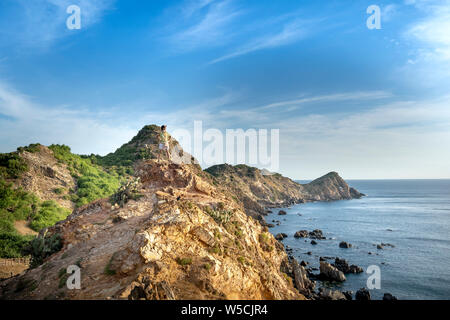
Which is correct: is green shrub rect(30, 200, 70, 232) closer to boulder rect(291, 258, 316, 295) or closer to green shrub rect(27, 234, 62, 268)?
green shrub rect(27, 234, 62, 268)

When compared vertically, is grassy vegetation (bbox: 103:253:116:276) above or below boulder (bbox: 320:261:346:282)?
above

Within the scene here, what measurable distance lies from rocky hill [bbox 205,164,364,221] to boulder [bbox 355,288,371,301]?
60139 millimetres

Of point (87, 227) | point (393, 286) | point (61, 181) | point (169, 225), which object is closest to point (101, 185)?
point (61, 181)

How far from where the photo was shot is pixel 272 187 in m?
133

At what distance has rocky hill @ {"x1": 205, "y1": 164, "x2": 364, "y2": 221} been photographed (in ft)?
358

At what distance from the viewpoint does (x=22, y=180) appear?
34.9 meters

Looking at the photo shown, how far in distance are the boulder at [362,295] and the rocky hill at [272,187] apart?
60.1 meters

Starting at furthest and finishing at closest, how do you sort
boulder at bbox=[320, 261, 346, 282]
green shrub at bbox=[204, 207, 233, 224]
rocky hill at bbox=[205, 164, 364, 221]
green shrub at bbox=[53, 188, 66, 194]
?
rocky hill at bbox=[205, 164, 364, 221] → green shrub at bbox=[53, 188, 66, 194] → boulder at bbox=[320, 261, 346, 282] → green shrub at bbox=[204, 207, 233, 224]

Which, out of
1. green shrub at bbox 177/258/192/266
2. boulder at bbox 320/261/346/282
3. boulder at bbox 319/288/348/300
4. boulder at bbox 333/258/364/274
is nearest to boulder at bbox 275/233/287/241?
boulder at bbox 333/258/364/274

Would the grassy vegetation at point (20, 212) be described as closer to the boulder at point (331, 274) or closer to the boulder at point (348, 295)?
the boulder at point (348, 295)

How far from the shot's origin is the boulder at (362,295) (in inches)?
1041
